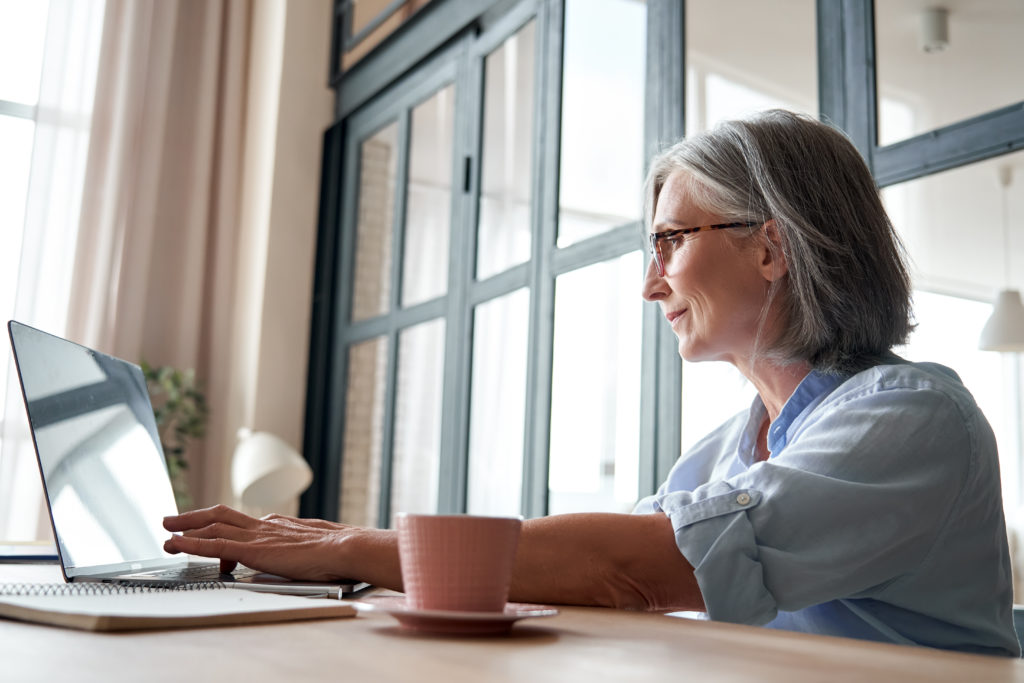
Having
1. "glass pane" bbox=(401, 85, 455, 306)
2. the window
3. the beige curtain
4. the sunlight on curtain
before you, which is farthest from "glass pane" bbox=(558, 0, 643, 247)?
the sunlight on curtain

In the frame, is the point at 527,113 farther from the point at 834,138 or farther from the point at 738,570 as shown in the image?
the point at 738,570

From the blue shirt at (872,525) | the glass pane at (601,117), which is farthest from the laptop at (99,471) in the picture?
the glass pane at (601,117)

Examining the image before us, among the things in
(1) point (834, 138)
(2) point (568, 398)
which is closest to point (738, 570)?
(1) point (834, 138)

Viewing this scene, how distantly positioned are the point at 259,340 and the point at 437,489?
1.26 m

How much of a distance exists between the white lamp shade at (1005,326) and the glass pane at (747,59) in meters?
0.54

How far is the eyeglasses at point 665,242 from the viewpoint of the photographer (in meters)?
1.30

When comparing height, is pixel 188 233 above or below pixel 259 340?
above

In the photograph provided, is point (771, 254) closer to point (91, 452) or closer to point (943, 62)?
point (943, 62)

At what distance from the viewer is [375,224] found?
3754 millimetres

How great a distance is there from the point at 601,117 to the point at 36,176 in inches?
101

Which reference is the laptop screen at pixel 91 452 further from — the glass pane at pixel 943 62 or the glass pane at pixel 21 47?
the glass pane at pixel 21 47

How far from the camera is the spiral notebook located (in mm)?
611

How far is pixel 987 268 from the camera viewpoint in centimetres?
148

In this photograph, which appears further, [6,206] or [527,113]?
[6,206]
